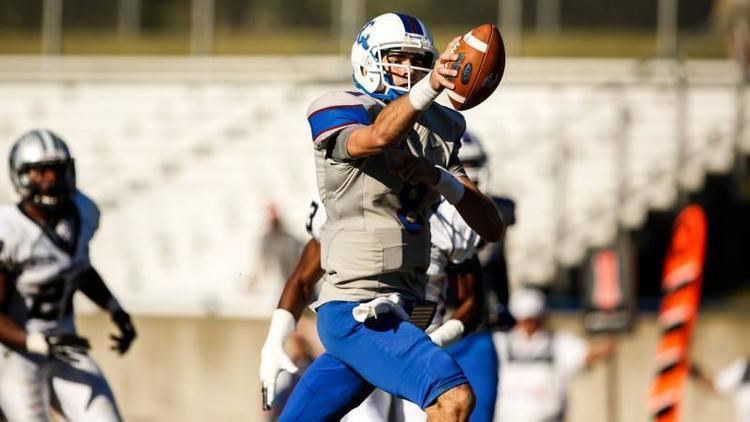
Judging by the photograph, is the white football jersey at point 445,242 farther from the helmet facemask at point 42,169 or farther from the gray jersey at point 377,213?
the helmet facemask at point 42,169

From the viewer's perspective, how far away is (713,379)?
11.4 m

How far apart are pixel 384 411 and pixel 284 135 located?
33.4 feet

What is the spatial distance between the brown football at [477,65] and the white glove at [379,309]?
80 centimetres

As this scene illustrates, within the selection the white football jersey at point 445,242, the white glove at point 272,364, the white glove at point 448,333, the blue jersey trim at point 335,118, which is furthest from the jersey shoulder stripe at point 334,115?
the white football jersey at point 445,242

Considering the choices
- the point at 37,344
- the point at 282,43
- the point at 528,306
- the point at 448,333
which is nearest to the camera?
the point at 448,333

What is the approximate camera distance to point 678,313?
10.2 metres

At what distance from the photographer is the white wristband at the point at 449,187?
560 centimetres

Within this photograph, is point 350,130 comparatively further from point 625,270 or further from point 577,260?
point 577,260

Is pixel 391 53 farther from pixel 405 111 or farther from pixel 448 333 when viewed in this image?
pixel 448 333

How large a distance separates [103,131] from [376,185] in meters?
12.7

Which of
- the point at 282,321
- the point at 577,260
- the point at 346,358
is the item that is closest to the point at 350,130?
the point at 346,358

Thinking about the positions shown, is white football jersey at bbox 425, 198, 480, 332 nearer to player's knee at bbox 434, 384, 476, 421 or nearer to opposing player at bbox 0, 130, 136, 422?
opposing player at bbox 0, 130, 136, 422

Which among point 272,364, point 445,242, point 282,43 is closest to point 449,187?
point 272,364

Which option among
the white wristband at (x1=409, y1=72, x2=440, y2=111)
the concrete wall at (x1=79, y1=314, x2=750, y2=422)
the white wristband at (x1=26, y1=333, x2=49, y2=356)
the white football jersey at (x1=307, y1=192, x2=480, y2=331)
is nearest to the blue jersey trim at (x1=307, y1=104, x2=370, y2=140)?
the white wristband at (x1=409, y1=72, x2=440, y2=111)
